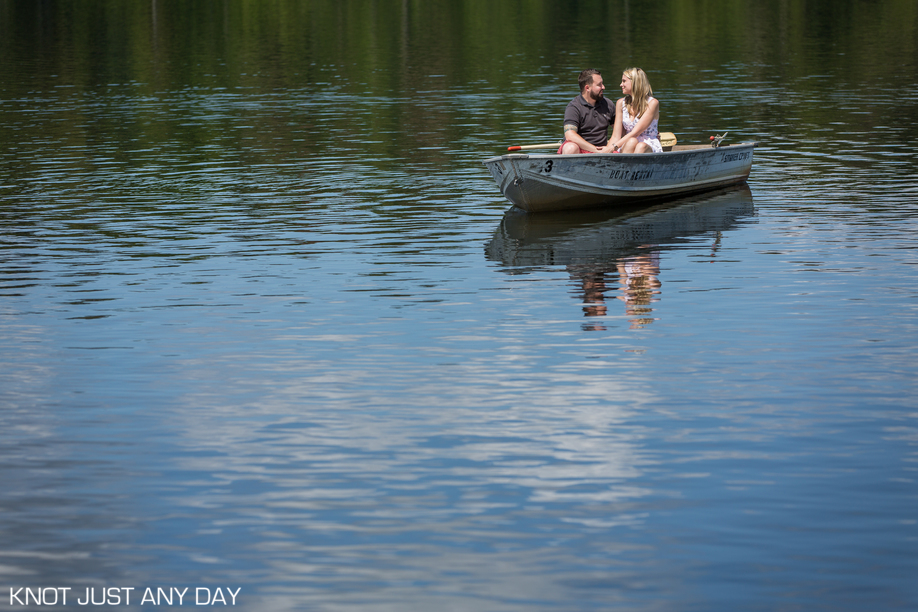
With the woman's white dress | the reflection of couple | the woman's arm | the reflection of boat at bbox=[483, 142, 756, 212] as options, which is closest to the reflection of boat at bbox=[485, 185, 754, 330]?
the reflection of couple

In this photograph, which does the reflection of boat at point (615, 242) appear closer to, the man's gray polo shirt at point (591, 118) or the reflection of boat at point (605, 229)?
the reflection of boat at point (605, 229)

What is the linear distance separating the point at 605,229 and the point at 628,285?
4.46 m

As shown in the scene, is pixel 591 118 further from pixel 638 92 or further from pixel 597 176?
pixel 597 176

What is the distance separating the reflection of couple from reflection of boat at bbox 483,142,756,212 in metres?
3.23

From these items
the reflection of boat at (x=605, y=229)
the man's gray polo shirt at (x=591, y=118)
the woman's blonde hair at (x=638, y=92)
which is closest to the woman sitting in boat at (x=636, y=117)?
the woman's blonde hair at (x=638, y=92)

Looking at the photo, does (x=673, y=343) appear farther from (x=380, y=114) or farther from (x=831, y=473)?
(x=380, y=114)

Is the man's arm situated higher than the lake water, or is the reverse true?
the man's arm

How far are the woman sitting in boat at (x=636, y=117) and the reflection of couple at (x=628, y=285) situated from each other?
3.98 m

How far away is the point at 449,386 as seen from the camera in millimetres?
10453

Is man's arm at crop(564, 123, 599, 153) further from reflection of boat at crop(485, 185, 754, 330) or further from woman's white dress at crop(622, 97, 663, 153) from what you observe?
reflection of boat at crop(485, 185, 754, 330)

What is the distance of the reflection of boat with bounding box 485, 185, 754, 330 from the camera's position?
46.2ft

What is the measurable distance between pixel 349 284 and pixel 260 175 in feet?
36.6

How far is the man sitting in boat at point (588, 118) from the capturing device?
19.9 metres

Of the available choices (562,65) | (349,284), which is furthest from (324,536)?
(562,65)
